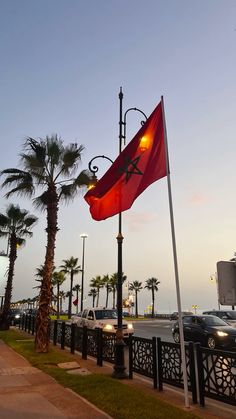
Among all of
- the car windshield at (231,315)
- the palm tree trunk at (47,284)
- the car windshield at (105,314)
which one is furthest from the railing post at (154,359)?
the car windshield at (231,315)

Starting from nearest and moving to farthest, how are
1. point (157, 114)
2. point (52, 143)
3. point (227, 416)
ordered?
point (227, 416) → point (157, 114) → point (52, 143)

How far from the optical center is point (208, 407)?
7.26 m

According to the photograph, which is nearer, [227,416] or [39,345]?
[227,416]

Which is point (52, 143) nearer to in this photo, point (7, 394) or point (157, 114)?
point (157, 114)

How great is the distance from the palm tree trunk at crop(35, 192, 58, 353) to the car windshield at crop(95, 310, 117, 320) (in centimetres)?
490

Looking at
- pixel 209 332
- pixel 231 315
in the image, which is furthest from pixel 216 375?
pixel 231 315

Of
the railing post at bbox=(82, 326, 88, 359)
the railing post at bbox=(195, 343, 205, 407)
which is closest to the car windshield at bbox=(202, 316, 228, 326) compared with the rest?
the railing post at bbox=(82, 326, 88, 359)

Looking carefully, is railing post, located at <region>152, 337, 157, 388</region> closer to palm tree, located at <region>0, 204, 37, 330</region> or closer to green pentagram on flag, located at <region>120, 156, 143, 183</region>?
green pentagram on flag, located at <region>120, 156, 143, 183</region>

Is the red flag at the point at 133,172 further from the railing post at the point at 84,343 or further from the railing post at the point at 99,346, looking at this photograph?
the railing post at the point at 84,343

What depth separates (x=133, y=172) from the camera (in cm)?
934

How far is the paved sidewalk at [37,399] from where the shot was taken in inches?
264

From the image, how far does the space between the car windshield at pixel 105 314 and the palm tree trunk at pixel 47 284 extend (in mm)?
4903

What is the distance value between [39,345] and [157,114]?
10.9 m

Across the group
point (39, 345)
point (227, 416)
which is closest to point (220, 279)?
point (227, 416)
